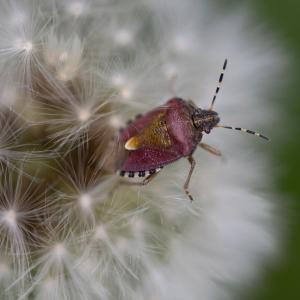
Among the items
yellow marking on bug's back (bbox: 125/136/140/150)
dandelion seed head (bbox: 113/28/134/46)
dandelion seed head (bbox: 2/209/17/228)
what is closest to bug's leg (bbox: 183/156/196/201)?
yellow marking on bug's back (bbox: 125/136/140/150)

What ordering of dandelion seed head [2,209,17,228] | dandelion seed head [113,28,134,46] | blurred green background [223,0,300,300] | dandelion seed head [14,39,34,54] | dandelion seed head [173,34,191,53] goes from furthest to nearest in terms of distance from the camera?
blurred green background [223,0,300,300] < dandelion seed head [173,34,191,53] < dandelion seed head [113,28,134,46] < dandelion seed head [14,39,34,54] < dandelion seed head [2,209,17,228]

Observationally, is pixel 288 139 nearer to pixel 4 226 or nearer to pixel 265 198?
pixel 265 198

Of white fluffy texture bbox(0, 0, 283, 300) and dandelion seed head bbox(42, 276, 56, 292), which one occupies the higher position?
white fluffy texture bbox(0, 0, 283, 300)

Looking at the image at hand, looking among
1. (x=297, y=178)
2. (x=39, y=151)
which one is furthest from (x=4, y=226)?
(x=297, y=178)

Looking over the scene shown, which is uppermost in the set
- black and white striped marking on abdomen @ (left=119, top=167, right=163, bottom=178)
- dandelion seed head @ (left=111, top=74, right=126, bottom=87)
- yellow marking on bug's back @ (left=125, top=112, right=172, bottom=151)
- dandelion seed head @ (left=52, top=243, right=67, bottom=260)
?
dandelion seed head @ (left=111, top=74, right=126, bottom=87)

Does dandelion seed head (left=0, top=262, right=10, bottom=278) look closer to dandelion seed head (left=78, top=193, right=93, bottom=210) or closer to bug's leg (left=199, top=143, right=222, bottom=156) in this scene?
dandelion seed head (left=78, top=193, right=93, bottom=210)

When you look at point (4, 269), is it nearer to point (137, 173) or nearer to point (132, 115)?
point (137, 173)

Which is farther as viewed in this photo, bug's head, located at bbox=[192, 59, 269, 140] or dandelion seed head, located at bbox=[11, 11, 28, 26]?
bug's head, located at bbox=[192, 59, 269, 140]
